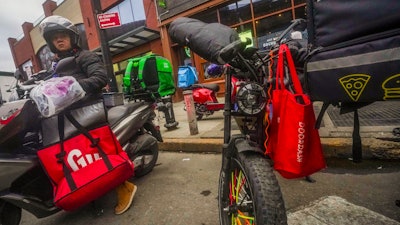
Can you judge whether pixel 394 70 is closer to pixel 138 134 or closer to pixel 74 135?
pixel 74 135

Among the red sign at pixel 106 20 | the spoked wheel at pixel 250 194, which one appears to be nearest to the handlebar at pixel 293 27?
the spoked wheel at pixel 250 194

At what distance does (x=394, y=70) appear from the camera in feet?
3.41

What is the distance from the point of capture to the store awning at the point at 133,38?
10.7m

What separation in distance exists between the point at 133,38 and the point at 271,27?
6.20 m

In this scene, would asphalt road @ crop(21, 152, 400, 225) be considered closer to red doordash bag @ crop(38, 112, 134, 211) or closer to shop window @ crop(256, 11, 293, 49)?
red doordash bag @ crop(38, 112, 134, 211)

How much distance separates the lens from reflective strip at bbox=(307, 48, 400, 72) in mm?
1038

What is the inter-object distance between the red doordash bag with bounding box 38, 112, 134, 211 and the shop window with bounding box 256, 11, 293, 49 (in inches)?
274

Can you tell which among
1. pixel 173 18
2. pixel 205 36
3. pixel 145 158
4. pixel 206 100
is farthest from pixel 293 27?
pixel 173 18

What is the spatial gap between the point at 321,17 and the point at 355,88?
41cm

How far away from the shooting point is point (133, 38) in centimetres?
1157

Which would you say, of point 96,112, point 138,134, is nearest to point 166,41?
point 138,134

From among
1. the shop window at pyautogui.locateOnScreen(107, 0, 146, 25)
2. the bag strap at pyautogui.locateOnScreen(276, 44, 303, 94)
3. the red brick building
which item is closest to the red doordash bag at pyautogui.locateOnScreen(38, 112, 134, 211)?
the bag strap at pyautogui.locateOnScreen(276, 44, 303, 94)

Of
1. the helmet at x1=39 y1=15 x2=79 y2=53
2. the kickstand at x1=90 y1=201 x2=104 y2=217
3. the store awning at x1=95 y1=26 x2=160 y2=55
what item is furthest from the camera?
the store awning at x1=95 y1=26 x2=160 y2=55

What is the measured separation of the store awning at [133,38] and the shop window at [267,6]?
4451 millimetres
